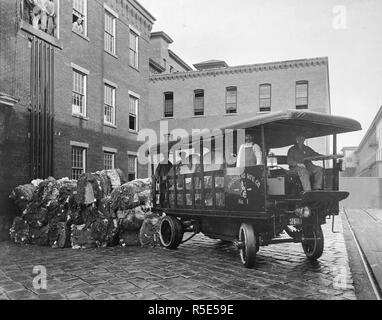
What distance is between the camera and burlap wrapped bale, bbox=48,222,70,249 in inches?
398

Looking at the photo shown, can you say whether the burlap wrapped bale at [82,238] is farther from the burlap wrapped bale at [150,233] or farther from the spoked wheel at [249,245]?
the spoked wheel at [249,245]

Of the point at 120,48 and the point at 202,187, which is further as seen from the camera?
the point at 120,48

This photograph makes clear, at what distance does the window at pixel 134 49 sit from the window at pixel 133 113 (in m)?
1.78

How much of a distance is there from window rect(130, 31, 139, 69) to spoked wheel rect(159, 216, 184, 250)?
12797 mm

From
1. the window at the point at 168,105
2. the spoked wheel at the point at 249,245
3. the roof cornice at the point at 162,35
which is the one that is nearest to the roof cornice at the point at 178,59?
the roof cornice at the point at 162,35

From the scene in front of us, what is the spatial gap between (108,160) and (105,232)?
8518mm

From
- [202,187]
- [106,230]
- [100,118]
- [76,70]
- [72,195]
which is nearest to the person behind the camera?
[202,187]

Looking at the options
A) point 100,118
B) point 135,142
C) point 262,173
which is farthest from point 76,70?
point 262,173

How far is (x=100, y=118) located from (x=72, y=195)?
724cm

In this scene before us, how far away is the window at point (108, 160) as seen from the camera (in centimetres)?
1778

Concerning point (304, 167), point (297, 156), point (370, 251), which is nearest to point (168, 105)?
point (370, 251)

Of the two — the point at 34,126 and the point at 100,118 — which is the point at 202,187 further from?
the point at 100,118

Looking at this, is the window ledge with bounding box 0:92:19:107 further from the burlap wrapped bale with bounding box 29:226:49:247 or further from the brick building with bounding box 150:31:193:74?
the brick building with bounding box 150:31:193:74
